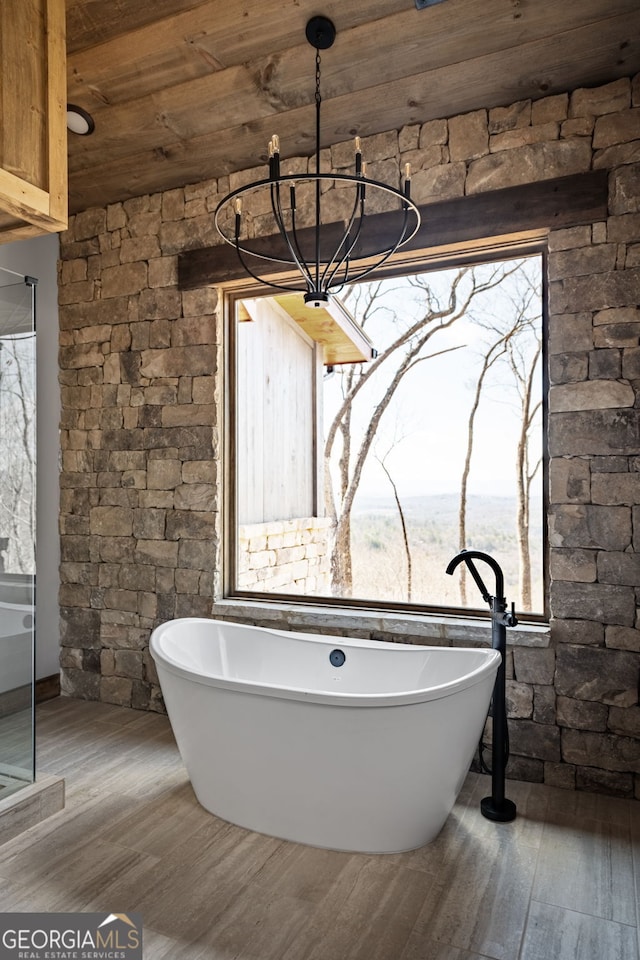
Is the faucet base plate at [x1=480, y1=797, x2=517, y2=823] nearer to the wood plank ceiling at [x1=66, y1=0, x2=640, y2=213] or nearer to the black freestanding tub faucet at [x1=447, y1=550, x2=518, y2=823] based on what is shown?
the black freestanding tub faucet at [x1=447, y1=550, x2=518, y2=823]

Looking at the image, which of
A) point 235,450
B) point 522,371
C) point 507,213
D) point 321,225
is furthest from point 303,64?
point 235,450

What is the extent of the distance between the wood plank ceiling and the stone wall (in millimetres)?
1989

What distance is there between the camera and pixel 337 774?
7.34 ft

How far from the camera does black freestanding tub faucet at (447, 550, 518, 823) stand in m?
2.56

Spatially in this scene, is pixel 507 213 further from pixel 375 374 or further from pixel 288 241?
pixel 288 241

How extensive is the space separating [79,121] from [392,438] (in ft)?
7.33

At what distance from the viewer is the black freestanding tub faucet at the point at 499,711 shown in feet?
8.41

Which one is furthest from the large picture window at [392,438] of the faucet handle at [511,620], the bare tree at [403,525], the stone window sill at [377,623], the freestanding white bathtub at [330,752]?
the freestanding white bathtub at [330,752]

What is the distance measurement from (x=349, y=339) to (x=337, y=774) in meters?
2.17

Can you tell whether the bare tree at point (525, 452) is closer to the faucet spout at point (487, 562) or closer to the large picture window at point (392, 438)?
the large picture window at point (392, 438)

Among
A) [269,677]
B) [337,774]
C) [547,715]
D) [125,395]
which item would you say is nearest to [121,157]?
[125,395]

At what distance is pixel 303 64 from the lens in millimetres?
2777

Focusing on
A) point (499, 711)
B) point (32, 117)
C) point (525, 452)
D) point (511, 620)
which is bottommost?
point (499, 711)

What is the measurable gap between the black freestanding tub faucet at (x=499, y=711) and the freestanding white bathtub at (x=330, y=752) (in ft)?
0.43
